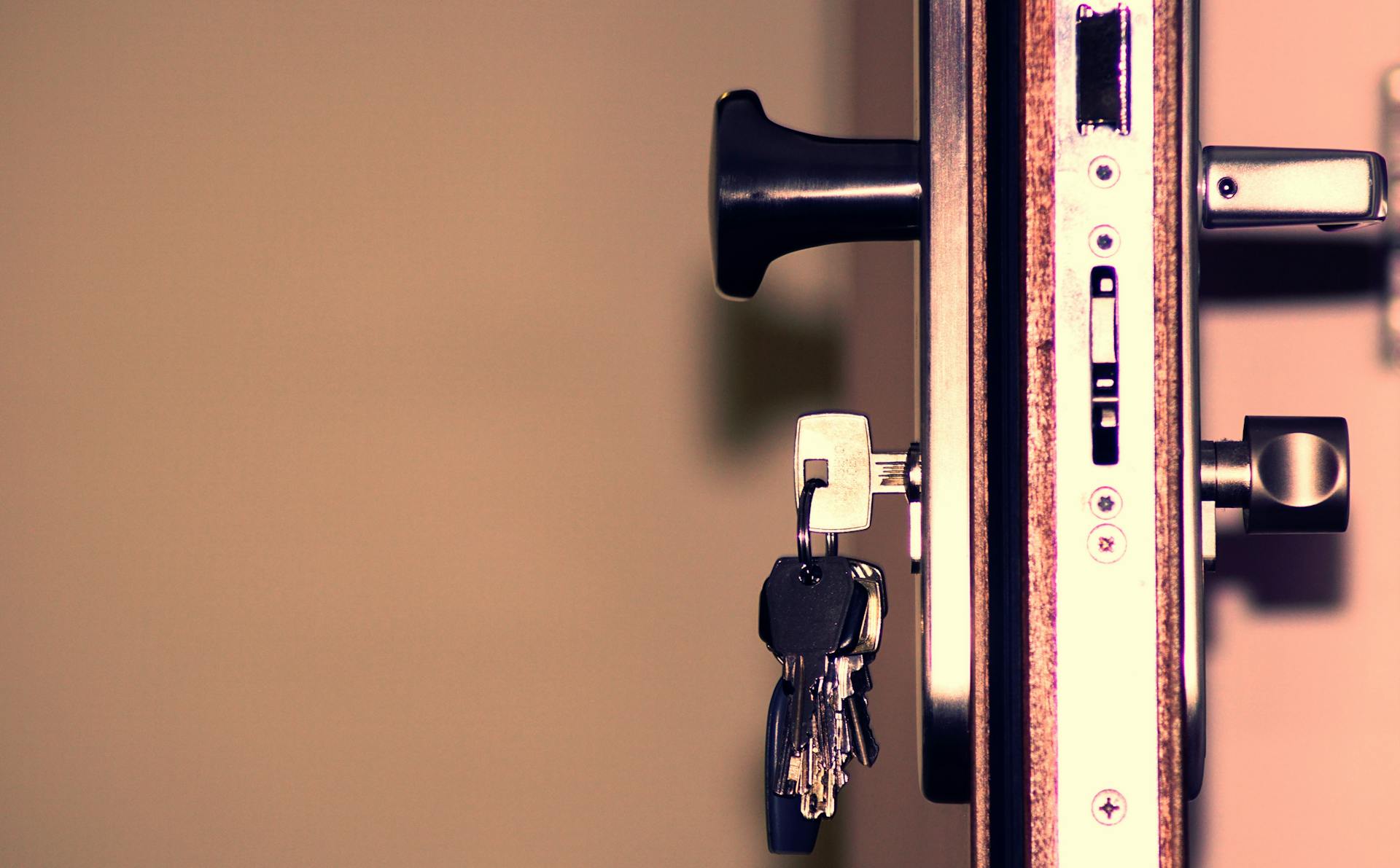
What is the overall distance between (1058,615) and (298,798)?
3.22 feet

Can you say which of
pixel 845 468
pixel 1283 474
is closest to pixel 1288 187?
pixel 1283 474

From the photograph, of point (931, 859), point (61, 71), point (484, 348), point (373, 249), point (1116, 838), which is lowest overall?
point (931, 859)

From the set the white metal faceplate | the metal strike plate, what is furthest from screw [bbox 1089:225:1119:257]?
the metal strike plate

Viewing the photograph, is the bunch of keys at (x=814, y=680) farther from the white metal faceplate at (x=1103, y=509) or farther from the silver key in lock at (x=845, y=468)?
the white metal faceplate at (x=1103, y=509)

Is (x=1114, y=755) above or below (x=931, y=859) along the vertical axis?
above

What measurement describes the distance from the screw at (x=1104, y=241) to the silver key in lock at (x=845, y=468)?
0.17 meters

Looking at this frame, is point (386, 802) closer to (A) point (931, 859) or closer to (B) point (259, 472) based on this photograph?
(B) point (259, 472)

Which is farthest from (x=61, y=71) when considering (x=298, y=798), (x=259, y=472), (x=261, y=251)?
(x=298, y=798)

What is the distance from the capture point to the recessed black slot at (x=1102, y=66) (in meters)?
0.32

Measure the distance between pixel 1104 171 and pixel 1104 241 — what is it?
23 mm

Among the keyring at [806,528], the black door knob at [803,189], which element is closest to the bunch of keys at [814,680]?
the keyring at [806,528]

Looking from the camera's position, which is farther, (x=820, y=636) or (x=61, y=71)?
(x=61, y=71)

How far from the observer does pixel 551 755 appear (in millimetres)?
1065

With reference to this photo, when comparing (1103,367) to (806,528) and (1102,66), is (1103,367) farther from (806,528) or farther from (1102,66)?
(806,528)
